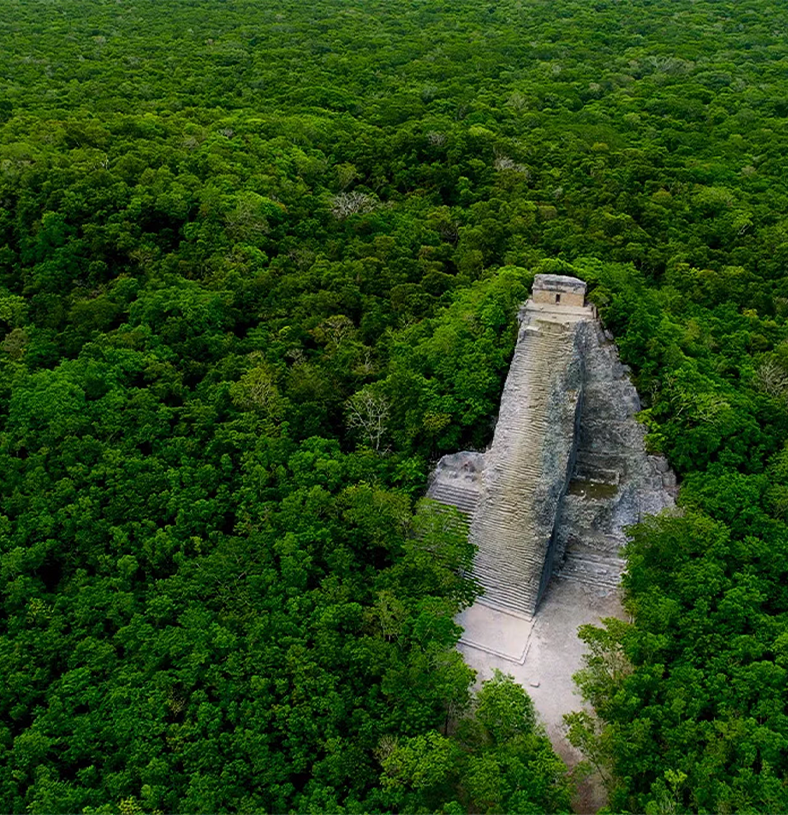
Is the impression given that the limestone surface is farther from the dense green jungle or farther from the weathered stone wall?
the dense green jungle

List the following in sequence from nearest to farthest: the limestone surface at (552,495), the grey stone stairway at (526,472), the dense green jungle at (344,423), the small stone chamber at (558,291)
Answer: the dense green jungle at (344,423), the limestone surface at (552,495), the grey stone stairway at (526,472), the small stone chamber at (558,291)

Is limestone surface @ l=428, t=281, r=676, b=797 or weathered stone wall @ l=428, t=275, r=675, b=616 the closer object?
limestone surface @ l=428, t=281, r=676, b=797

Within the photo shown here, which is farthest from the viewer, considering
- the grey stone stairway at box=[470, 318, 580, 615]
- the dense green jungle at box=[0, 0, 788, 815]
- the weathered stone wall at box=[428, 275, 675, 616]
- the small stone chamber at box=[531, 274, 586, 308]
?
the small stone chamber at box=[531, 274, 586, 308]

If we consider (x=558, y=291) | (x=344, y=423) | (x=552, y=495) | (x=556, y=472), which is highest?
(x=558, y=291)

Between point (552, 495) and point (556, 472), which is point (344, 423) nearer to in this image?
point (556, 472)

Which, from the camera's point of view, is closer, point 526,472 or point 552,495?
point 552,495

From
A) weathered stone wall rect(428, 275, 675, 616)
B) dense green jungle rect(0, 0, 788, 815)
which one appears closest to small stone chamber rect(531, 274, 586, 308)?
weathered stone wall rect(428, 275, 675, 616)

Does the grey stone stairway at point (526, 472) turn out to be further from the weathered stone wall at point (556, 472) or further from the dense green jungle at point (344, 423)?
the dense green jungle at point (344, 423)

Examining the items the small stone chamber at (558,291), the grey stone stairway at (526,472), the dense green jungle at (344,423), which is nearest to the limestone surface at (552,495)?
the grey stone stairway at (526,472)

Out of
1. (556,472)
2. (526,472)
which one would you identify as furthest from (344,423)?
(556,472)

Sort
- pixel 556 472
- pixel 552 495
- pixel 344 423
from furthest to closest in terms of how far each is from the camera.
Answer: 1. pixel 344 423
2. pixel 556 472
3. pixel 552 495
